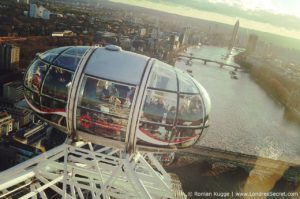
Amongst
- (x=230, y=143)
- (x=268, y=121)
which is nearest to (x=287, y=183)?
(x=230, y=143)

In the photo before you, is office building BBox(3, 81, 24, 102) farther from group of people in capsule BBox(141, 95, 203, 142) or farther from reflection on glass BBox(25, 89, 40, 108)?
group of people in capsule BBox(141, 95, 203, 142)

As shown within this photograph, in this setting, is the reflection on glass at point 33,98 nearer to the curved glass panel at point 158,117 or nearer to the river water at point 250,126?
the curved glass panel at point 158,117

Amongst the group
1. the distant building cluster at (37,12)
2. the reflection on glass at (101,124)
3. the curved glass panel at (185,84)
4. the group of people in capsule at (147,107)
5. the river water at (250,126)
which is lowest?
the river water at (250,126)

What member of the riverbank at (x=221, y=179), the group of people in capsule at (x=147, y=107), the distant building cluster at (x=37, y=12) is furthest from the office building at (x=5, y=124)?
the distant building cluster at (x=37, y=12)

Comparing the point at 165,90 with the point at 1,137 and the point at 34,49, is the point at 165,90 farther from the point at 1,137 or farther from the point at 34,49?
the point at 34,49

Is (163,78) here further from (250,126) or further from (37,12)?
(37,12)

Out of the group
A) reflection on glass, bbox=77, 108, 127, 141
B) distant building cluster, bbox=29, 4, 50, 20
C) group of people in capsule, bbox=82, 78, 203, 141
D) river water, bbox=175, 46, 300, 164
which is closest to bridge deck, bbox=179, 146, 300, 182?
river water, bbox=175, 46, 300, 164

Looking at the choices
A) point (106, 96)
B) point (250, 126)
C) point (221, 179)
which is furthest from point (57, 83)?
point (250, 126)
